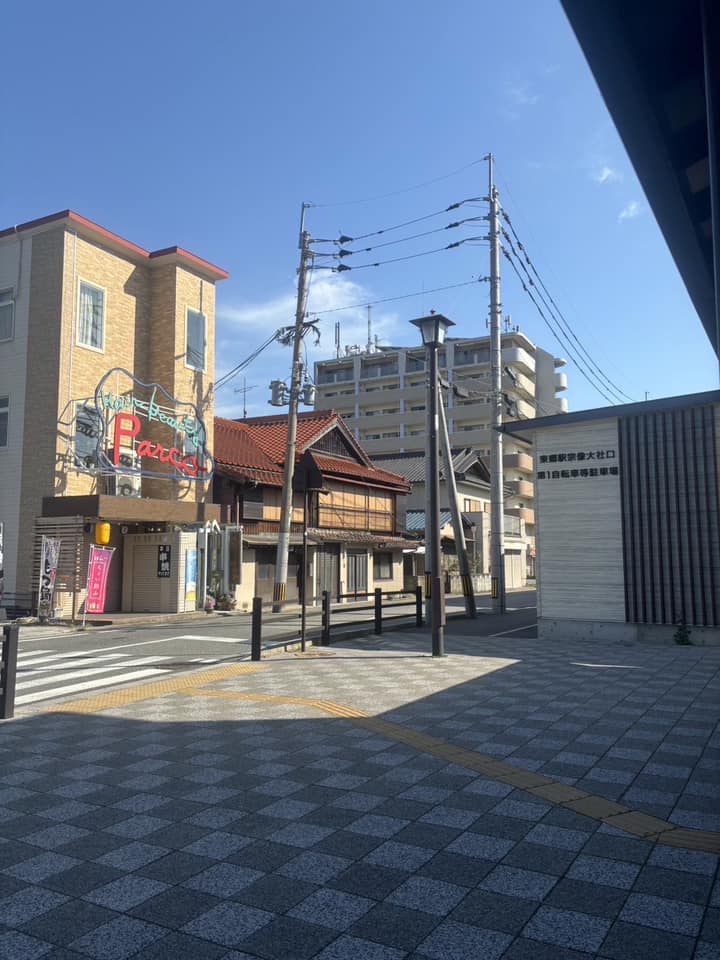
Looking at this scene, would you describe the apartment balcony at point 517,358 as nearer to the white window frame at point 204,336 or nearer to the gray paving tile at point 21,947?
the white window frame at point 204,336

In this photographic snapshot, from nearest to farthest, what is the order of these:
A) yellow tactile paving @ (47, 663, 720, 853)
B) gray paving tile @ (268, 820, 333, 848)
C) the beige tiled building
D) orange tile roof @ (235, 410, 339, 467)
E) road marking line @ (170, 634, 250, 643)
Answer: gray paving tile @ (268, 820, 333, 848) < yellow tactile paving @ (47, 663, 720, 853) < road marking line @ (170, 634, 250, 643) < the beige tiled building < orange tile roof @ (235, 410, 339, 467)

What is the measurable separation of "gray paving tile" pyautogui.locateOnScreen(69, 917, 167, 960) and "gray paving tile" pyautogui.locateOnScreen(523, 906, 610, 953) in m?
1.61

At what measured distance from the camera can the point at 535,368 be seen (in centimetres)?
6550

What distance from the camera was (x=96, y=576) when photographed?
19.3 meters

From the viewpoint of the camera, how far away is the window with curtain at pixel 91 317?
22.7 m

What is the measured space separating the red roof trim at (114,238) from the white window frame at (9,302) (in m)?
1.80

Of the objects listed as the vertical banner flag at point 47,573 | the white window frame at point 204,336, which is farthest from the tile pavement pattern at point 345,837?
the white window frame at point 204,336

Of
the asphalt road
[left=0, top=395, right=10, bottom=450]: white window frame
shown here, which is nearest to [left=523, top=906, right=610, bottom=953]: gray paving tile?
the asphalt road

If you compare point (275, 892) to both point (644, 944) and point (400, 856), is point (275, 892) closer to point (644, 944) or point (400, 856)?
point (400, 856)

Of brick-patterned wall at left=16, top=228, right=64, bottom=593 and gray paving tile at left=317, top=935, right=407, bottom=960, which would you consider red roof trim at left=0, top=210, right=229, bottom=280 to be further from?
gray paving tile at left=317, top=935, right=407, bottom=960

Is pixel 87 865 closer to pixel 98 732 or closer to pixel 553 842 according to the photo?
pixel 553 842

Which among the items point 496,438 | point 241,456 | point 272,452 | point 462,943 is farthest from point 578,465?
point 272,452

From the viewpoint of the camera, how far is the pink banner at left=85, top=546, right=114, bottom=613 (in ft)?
62.6

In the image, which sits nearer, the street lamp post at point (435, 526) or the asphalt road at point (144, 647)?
the asphalt road at point (144, 647)
